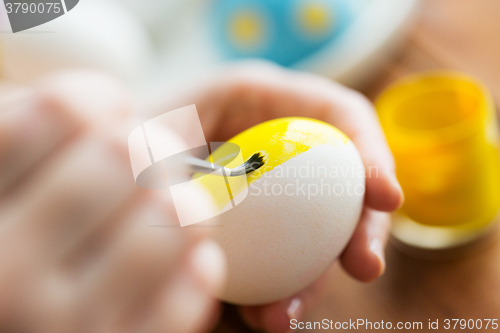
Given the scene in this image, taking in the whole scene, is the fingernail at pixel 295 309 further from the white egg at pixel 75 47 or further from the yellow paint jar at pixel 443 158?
the white egg at pixel 75 47

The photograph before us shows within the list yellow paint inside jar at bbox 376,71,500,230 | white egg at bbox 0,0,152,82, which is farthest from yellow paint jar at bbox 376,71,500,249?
white egg at bbox 0,0,152,82

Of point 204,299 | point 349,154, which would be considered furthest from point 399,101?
point 204,299

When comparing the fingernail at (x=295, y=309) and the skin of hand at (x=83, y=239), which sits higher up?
the skin of hand at (x=83, y=239)

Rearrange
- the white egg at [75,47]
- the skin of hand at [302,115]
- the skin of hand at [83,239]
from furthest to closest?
1. the white egg at [75,47]
2. the skin of hand at [302,115]
3. the skin of hand at [83,239]

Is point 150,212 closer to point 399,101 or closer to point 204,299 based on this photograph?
point 204,299

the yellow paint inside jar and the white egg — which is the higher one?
the white egg

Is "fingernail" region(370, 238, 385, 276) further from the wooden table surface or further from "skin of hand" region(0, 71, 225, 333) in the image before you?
"skin of hand" region(0, 71, 225, 333)

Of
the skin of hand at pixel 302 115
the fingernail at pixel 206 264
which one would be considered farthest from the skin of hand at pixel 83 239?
the skin of hand at pixel 302 115
